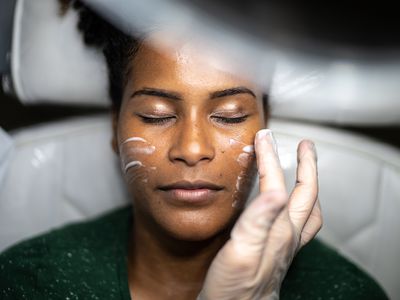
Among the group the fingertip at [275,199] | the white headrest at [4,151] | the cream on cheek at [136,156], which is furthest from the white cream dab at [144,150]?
the white headrest at [4,151]

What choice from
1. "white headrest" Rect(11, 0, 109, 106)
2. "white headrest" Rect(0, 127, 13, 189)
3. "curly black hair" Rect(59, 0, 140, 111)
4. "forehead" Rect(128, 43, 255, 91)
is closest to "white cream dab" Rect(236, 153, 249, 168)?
"forehead" Rect(128, 43, 255, 91)

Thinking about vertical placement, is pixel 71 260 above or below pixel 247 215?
below

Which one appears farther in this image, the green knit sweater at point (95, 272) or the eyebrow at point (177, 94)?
the green knit sweater at point (95, 272)

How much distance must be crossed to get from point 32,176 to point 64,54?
265mm

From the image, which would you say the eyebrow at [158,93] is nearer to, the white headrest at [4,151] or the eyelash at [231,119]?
the eyelash at [231,119]

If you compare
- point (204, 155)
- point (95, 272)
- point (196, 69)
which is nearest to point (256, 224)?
point (204, 155)

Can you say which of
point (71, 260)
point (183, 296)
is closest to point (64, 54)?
point (71, 260)

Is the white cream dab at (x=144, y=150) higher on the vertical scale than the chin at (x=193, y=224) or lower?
higher

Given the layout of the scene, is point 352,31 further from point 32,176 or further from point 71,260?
point 32,176

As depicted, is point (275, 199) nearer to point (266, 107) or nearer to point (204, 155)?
point (204, 155)

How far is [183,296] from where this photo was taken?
0.92 m

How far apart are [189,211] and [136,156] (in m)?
0.11

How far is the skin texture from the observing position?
723 mm

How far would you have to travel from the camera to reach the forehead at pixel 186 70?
77cm
